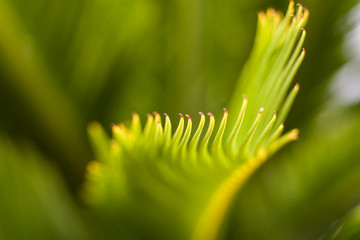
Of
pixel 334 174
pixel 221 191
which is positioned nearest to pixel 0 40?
pixel 221 191

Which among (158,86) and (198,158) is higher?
(158,86)

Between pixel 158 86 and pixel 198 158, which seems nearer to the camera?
pixel 198 158

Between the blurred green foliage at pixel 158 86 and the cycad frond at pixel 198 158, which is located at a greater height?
the blurred green foliage at pixel 158 86

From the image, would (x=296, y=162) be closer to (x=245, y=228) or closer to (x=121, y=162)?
(x=245, y=228)

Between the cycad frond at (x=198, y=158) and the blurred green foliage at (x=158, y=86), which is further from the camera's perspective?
the blurred green foliage at (x=158, y=86)

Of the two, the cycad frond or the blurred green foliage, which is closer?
the cycad frond
